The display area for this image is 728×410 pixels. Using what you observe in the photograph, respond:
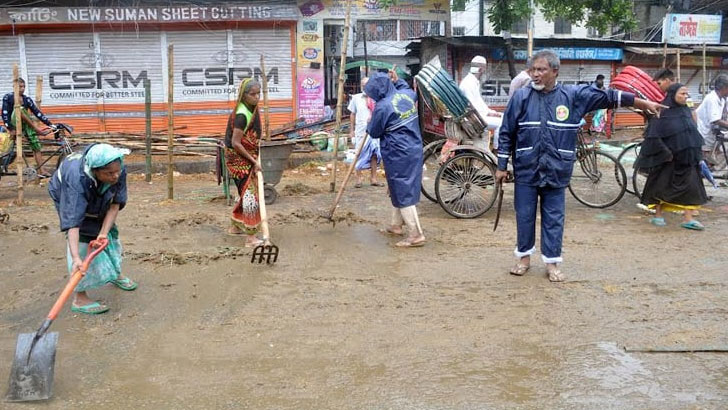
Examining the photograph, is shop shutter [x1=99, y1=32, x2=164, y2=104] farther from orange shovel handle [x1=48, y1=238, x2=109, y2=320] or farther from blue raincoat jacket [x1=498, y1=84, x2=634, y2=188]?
blue raincoat jacket [x1=498, y1=84, x2=634, y2=188]

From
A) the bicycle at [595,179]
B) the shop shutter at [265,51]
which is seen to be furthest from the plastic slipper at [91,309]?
the shop shutter at [265,51]

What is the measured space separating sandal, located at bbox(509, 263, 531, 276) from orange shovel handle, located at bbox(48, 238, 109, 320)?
10.4ft

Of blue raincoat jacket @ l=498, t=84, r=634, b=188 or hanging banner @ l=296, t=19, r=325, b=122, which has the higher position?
hanging banner @ l=296, t=19, r=325, b=122

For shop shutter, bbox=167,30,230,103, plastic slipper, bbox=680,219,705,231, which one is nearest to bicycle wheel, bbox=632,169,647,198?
plastic slipper, bbox=680,219,705,231

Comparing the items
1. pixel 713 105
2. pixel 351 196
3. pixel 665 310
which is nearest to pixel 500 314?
pixel 665 310

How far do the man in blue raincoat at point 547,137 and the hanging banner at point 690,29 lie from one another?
1356 centimetres

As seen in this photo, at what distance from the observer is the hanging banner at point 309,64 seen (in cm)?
1441

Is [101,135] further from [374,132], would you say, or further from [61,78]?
[374,132]

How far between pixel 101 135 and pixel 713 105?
30.6ft

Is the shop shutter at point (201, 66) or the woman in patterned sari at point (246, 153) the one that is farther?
the shop shutter at point (201, 66)

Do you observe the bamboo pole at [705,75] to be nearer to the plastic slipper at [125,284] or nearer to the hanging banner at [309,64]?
the hanging banner at [309,64]

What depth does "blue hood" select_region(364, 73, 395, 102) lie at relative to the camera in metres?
6.21

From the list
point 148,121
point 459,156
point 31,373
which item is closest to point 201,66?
point 148,121

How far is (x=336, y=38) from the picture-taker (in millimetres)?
17531
